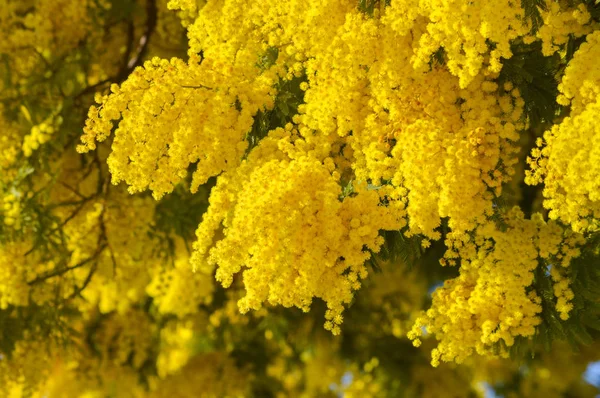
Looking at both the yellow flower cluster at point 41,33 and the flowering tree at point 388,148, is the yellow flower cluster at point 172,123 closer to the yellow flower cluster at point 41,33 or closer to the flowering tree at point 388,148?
the flowering tree at point 388,148

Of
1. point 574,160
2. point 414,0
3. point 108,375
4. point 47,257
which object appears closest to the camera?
point 574,160

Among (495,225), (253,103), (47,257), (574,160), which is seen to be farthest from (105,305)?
(574,160)

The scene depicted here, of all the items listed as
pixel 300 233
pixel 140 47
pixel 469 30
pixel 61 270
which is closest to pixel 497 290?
pixel 300 233

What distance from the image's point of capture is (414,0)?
5586 mm

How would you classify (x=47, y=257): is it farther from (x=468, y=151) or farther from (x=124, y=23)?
(x=468, y=151)

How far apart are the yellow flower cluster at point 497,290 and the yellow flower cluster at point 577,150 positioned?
544mm

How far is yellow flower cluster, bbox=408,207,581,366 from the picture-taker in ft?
19.5

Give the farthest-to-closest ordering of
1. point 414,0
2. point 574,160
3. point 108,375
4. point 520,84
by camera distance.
→ point 108,375 < point 520,84 < point 414,0 < point 574,160

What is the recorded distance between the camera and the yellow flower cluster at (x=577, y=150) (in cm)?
516

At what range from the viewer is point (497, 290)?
233 inches

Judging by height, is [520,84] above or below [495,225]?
above

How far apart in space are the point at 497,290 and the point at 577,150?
42.2 inches

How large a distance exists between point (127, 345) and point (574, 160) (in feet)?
22.3

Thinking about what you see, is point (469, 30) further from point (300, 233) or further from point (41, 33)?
point (41, 33)
